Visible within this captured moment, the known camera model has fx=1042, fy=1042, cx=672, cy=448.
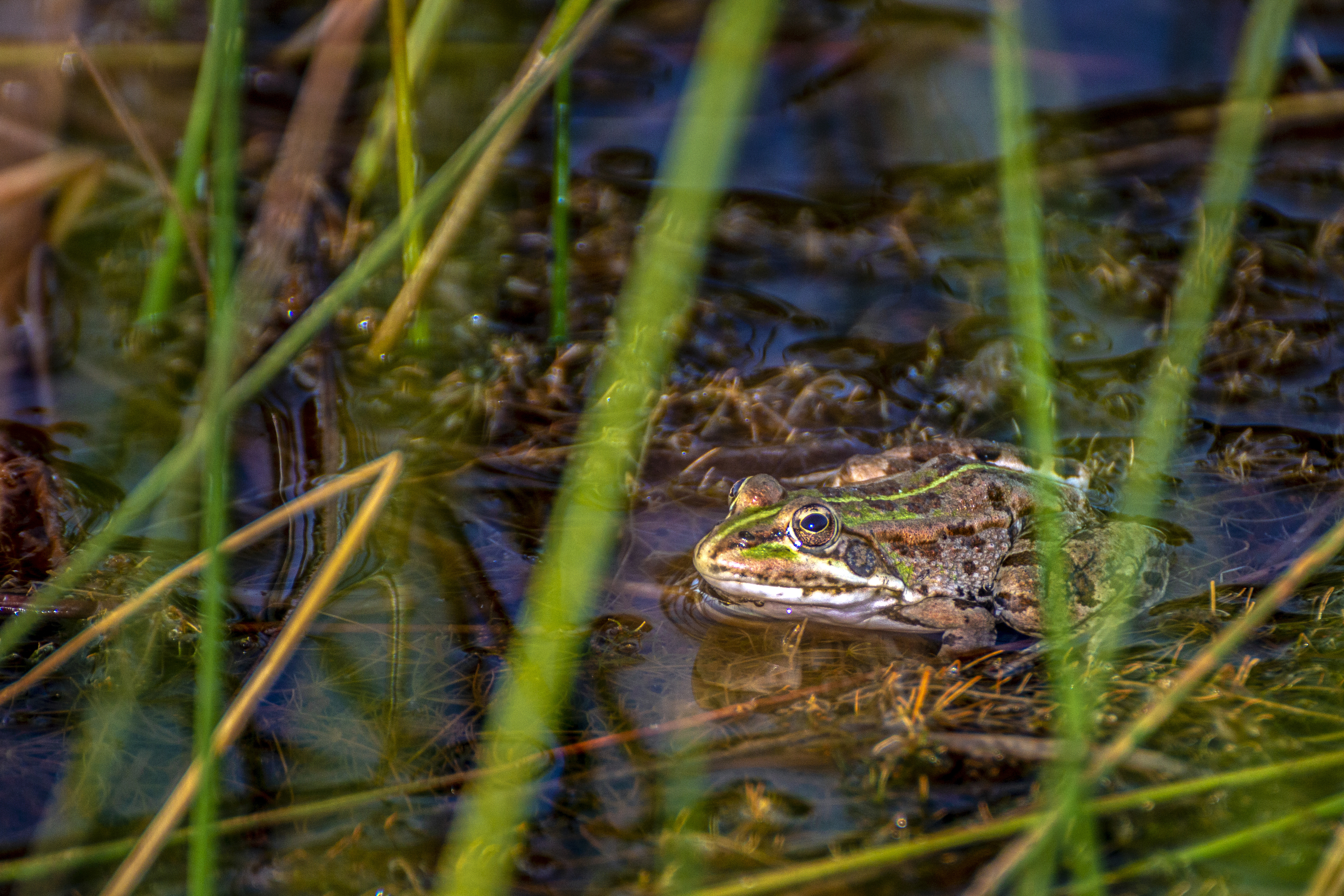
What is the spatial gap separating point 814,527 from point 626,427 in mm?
940

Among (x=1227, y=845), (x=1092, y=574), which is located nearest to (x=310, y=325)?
(x=1092, y=574)

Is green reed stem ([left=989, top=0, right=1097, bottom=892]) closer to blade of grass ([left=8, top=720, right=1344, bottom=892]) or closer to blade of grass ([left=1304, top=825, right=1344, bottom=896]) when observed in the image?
blade of grass ([left=8, top=720, right=1344, bottom=892])

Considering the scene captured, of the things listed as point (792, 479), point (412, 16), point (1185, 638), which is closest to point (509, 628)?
point (792, 479)

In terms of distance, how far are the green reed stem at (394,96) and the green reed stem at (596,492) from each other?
4.36ft

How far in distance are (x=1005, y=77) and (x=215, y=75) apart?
2452 mm

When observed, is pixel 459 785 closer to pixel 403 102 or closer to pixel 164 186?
pixel 403 102

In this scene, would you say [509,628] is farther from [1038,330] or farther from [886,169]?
[886,169]

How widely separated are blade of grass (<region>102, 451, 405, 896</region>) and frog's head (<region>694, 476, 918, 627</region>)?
1.13 meters

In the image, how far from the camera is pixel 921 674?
3.04 m

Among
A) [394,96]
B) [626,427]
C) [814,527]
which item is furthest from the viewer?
[394,96]

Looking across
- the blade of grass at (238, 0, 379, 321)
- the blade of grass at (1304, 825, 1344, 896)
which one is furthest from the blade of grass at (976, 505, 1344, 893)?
the blade of grass at (238, 0, 379, 321)

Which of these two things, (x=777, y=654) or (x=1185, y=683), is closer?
(x=1185, y=683)

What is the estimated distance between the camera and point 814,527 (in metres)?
3.32

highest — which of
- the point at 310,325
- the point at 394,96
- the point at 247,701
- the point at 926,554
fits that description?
the point at 394,96
